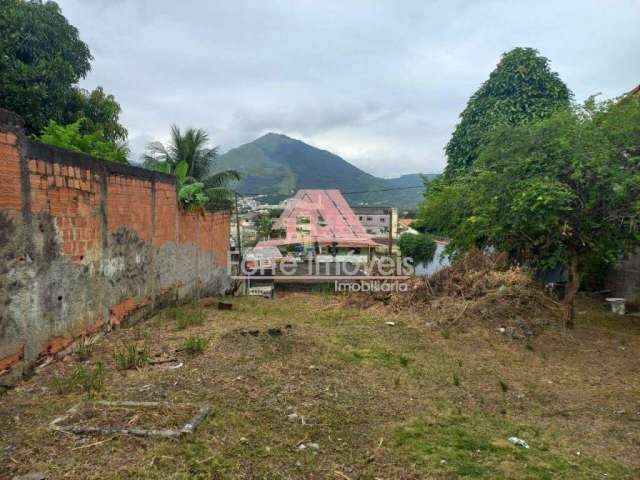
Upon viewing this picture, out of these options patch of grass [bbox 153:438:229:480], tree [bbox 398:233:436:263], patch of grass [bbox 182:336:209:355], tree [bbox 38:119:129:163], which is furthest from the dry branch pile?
tree [bbox 398:233:436:263]

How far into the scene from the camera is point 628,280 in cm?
955

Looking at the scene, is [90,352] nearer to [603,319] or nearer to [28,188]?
[28,188]

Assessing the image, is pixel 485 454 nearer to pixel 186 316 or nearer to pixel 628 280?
pixel 186 316

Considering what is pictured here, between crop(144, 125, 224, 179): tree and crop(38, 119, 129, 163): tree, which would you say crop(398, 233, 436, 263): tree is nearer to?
crop(144, 125, 224, 179): tree

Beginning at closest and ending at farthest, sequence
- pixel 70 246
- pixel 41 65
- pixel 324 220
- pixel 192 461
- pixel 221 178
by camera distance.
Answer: pixel 192 461 < pixel 70 246 < pixel 41 65 < pixel 221 178 < pixel 324 220

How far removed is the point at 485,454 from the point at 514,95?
13520 mm

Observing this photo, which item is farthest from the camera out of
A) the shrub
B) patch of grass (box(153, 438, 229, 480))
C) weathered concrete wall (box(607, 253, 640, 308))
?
weathered concrete wall (box(607, 253, 640, 308))

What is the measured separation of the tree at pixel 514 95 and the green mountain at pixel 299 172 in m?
38.1

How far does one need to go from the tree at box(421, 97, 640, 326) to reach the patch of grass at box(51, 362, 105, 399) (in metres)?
5.65

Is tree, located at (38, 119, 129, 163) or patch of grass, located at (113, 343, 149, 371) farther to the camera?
tree, located at (38, 119, 129, 163)

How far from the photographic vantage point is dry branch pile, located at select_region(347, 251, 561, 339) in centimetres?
712

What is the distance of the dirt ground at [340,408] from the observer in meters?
2.60

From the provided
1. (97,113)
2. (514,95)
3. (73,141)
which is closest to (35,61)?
(97,113)

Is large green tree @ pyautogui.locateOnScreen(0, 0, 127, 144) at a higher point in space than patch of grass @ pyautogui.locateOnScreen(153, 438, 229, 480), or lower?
higher
